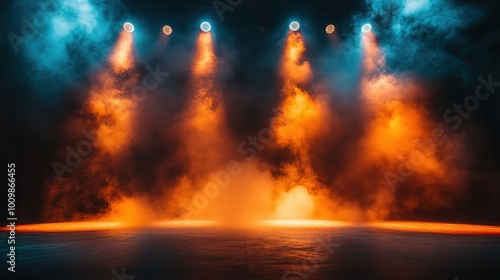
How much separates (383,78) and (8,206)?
1175 cm

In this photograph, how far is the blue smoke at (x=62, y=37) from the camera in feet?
28.4

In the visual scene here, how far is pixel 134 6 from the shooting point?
33.1 ft

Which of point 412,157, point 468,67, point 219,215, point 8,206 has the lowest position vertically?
point 219,215

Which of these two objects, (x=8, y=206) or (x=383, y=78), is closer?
Answer: (x=8, y=206)

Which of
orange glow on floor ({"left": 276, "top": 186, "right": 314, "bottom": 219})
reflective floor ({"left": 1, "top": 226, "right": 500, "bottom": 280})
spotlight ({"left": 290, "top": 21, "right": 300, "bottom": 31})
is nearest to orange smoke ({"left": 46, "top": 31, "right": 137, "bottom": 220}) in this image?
reflective floor ({"left": 1, "top": 226, "right": 500, "bottom": 280})

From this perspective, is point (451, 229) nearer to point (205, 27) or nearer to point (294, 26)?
point (294, 26)

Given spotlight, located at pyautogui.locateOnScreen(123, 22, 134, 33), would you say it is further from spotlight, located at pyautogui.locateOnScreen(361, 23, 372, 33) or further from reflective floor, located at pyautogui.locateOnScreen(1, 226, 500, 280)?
spotlight, located at pyautogui.locateOnScreen(361, 23, 372, 33)

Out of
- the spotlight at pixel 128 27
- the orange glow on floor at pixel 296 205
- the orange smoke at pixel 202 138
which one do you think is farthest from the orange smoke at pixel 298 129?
the spotlight at pixel 128 27

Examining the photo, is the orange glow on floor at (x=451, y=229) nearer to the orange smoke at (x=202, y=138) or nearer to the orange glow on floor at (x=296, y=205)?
the orange glow on floor at (x=296, y=205)

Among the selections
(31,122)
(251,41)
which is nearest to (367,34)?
(251,41)

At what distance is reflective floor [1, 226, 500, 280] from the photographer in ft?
9.79

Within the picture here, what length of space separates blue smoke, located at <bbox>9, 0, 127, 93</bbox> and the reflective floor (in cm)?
589

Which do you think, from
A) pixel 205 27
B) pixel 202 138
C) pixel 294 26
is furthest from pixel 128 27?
pixel 294 26

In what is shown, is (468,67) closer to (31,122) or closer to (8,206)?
(31,122)
